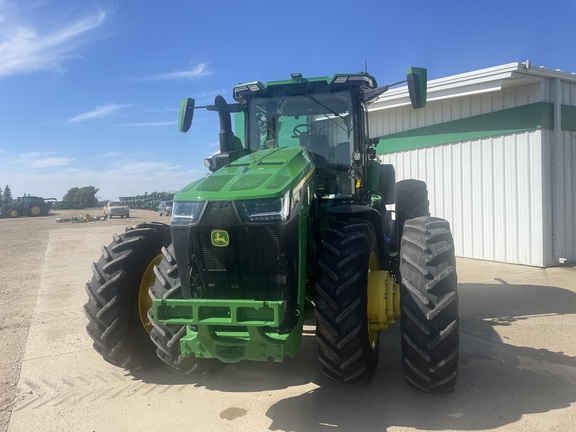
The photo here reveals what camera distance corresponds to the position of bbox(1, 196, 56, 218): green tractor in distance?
45750mm

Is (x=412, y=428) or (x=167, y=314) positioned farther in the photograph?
(x=167, y=314)

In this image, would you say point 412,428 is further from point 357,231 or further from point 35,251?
point 35,251

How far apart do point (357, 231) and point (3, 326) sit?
5533 mm

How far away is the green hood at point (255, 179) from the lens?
3.75 metres

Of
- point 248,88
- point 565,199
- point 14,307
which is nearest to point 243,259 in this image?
A: point 248,88

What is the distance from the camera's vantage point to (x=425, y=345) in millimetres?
3838

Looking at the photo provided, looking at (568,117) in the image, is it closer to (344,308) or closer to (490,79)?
(490,79)

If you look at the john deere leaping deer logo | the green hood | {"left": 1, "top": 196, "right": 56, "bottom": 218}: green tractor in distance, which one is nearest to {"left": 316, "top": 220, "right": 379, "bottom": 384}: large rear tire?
the green hood

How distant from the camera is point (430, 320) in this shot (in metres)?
3.82

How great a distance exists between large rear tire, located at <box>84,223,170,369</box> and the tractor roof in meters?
1.97

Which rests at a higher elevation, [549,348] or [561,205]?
[561,205]

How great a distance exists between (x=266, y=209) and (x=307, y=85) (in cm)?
214

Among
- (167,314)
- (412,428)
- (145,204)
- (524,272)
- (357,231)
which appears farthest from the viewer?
(145,204)

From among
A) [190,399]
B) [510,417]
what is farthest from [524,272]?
[190,399]
